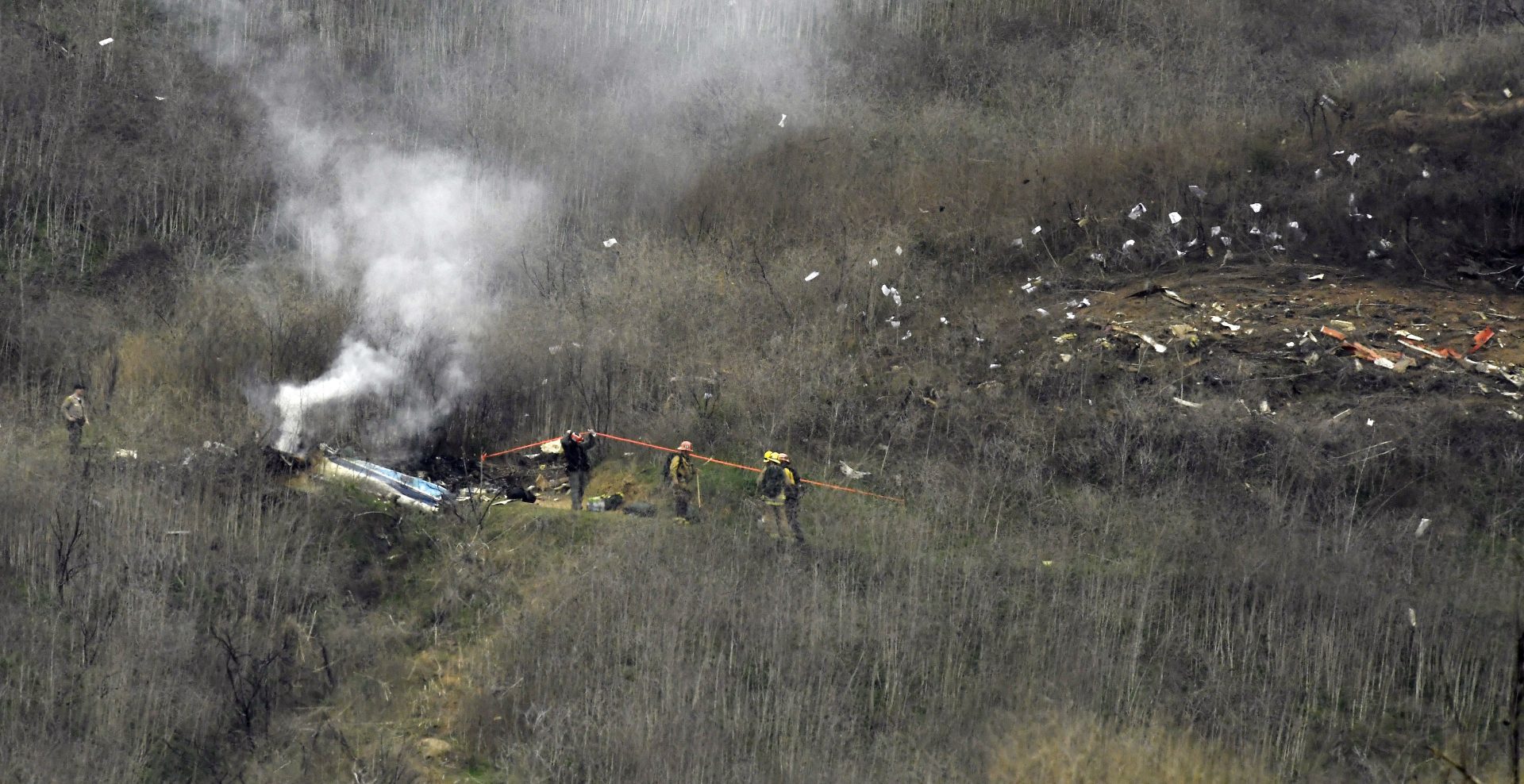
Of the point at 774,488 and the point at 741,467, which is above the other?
the point at 774,488

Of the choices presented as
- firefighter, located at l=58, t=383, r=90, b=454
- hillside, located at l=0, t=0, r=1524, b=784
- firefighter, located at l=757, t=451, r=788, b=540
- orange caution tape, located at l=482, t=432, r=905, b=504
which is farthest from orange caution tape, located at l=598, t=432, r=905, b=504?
firefighter, located at l=58, t=383, r=90, b=454

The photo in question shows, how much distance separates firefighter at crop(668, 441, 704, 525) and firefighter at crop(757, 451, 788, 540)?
671mm

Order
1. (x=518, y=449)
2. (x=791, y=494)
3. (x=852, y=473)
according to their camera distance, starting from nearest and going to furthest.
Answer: (x=791, y=494)
(x=852, y=473)
(x=518, y=449)

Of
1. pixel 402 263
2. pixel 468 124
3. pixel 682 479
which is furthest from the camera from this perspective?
pixel 468 124

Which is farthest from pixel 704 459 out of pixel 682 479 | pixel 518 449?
pixel 518 449

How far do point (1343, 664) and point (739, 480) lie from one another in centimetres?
578

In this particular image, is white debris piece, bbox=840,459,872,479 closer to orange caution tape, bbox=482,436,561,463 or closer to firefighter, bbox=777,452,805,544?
firefighter, bbox=777,452,805,544

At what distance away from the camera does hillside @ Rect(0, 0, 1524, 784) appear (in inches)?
503

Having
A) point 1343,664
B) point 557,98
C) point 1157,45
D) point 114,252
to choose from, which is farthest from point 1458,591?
point 114,252

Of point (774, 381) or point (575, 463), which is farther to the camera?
point (774, 381)

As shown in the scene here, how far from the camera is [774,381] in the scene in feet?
54.3

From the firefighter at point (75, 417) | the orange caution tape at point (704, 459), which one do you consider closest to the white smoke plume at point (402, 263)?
the orange caution tape at point (704, 459)

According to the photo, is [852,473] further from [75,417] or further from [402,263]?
[75,417]

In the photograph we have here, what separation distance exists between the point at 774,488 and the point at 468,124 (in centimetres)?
980
